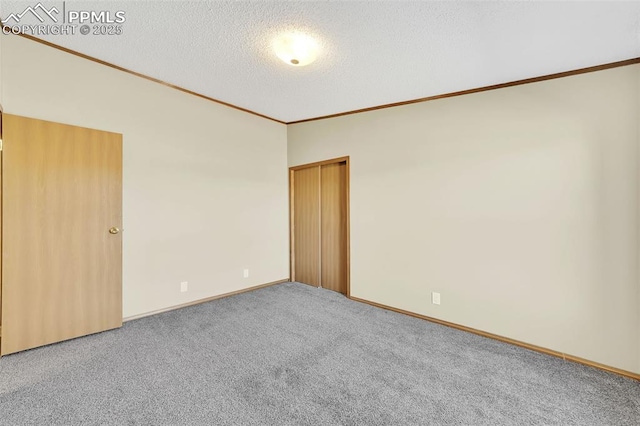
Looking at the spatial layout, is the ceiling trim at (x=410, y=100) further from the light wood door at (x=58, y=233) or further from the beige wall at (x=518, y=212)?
the light wood door at (x=58, y=233)

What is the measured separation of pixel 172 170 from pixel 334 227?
7.32 ft

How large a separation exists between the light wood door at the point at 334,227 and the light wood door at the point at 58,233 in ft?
8.19

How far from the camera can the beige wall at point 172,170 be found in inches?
93.1

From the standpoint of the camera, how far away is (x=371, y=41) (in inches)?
80.9

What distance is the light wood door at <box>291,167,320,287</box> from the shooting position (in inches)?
163

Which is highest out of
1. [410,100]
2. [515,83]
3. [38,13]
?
[38,13]

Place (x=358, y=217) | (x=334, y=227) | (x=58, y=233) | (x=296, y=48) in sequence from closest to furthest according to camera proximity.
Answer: (x=296, y=48), (x=58, y=233), (x=358, y=217), (x=334, y=227)

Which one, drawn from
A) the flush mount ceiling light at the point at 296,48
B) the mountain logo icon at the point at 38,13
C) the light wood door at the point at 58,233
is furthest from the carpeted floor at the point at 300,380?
the mountain logo icon at the point at 38,13

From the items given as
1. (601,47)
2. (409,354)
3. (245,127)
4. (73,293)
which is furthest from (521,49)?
(73,293)

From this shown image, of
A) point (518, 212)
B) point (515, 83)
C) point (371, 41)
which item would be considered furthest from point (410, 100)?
point (518, 212)

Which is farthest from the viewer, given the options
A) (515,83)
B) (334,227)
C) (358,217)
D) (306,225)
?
(306,225)

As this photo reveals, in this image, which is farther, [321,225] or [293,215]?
[293,215]

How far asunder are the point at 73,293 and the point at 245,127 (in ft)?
8.82

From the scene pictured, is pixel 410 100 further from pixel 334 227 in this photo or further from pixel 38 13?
pixel 38 13
